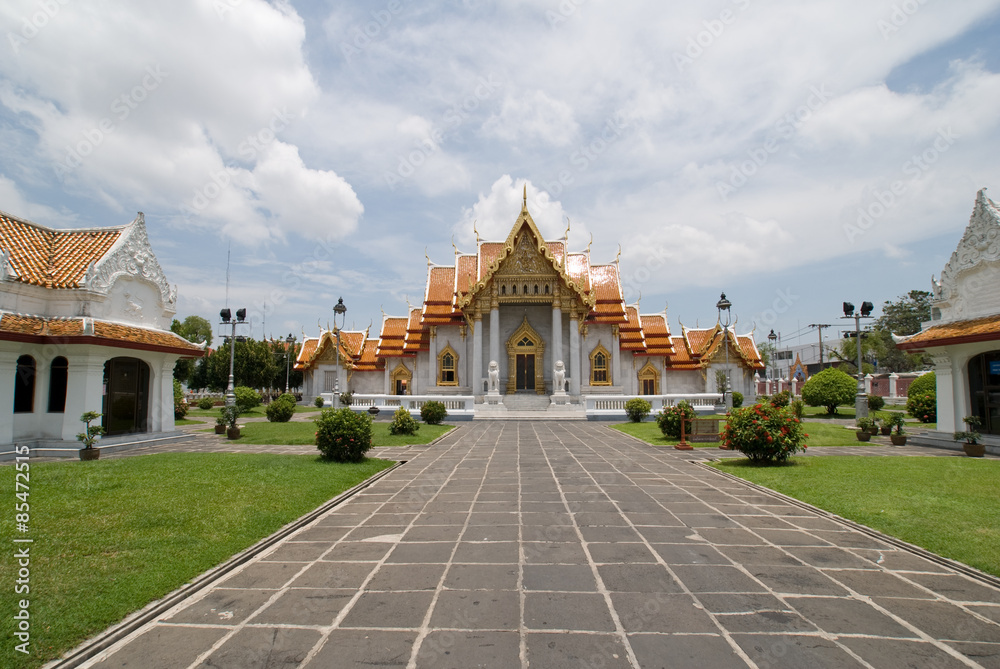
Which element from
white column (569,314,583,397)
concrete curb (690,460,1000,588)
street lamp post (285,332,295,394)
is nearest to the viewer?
concrete curb (690,460,1000,588)

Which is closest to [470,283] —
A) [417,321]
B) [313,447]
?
[417,321]

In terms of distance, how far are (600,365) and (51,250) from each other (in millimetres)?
24047

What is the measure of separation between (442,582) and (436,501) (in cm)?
331

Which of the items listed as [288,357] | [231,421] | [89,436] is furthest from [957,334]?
[288,357]

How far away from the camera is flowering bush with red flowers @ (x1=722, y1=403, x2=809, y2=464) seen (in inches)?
454

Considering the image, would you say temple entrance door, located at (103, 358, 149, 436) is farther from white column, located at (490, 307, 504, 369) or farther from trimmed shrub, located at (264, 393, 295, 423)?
white column, located at (490, 307, 504, 369)

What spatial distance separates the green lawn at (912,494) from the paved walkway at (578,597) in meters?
0.54

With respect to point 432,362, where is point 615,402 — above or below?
below

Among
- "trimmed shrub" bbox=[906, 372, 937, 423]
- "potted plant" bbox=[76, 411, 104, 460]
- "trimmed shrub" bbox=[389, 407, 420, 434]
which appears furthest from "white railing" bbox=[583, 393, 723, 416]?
"potted plant" bbox=[76, 411, 104, 460]

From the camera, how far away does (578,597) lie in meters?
4.48

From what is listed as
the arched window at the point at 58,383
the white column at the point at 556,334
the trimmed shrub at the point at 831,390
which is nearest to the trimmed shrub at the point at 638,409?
the white column at the point at 556,334

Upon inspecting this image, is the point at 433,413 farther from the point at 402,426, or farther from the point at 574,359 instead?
the point at 574,359

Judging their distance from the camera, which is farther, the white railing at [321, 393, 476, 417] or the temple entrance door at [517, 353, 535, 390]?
the temple entrance door at [517, 353, 535, 390]

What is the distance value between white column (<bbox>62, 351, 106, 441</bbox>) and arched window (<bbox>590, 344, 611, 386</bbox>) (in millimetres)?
22467
